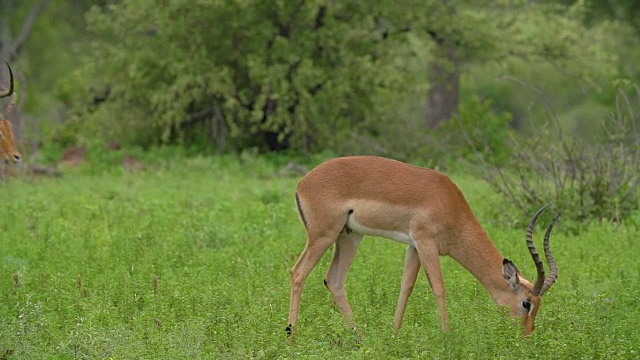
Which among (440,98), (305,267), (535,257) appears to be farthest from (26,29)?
(535,257)

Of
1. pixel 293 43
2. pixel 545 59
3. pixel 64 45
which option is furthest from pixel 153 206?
pixel 64 45

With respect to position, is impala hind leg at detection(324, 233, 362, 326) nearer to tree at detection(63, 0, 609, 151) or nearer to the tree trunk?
tree at detection(63, 0, 609, 151)

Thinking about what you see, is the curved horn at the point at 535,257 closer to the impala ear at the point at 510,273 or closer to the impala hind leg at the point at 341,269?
the impala ear at the point at 510,273

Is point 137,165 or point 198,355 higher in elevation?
point 198,355

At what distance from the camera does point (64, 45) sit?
3881 cm

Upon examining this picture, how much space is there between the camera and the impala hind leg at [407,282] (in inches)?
280

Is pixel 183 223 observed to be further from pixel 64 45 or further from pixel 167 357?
pixel 64 45

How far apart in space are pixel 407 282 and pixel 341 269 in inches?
19.6

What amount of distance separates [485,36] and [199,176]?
5514 millimetres

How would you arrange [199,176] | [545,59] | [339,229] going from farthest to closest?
[545,59]
[199,176]
[339,229]

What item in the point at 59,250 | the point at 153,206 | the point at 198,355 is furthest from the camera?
the point at 153,206

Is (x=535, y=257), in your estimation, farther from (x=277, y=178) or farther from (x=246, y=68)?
(x=246, y=68)

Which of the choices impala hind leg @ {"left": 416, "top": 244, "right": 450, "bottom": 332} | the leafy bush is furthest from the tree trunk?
impala hind leg @ {"left": 416, "top": 244, "right": 450, "bottom": 332}

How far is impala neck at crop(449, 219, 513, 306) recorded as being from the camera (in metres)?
7.10
